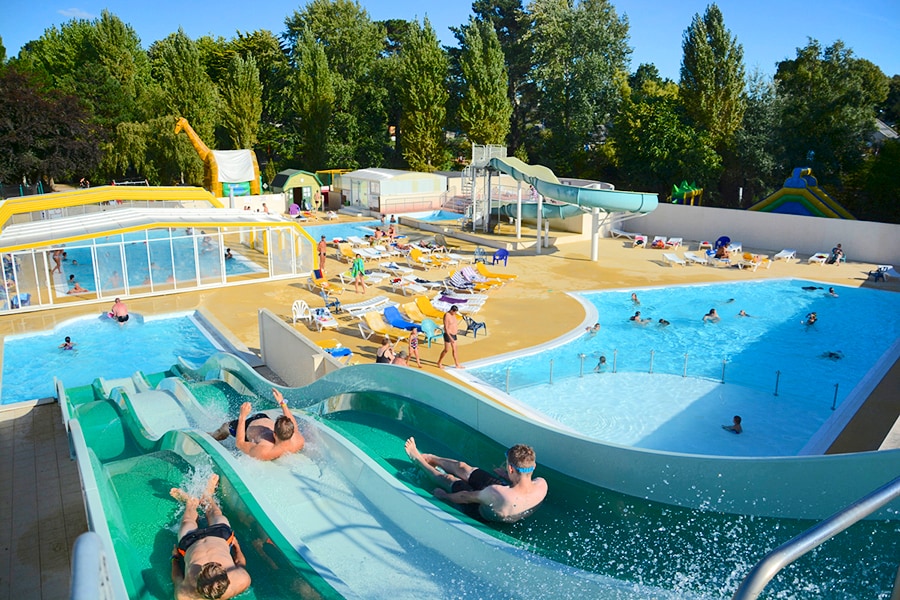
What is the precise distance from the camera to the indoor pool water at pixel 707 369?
10.1 metres

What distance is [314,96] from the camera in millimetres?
36750

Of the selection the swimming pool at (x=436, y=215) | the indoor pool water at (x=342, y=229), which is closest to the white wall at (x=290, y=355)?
the indoor pool water at (x=342, y=229)

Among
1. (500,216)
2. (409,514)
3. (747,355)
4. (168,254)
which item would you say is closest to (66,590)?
(409,514)

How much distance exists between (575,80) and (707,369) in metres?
27.6

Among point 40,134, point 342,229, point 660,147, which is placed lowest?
point 342,229

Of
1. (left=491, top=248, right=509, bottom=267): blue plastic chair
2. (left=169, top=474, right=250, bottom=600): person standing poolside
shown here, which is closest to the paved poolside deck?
(left=491, top=248, right=509, bottom=267): blue plastic chair

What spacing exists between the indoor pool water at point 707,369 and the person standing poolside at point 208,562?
616 cm

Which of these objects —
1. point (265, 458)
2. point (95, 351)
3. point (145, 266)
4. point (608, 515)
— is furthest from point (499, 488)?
point (145, 266)

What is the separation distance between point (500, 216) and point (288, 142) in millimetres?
19539

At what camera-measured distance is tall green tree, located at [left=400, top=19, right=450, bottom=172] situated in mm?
35438

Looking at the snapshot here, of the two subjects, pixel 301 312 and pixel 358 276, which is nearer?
pixel 301 312

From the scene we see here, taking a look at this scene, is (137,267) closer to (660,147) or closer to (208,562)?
(208,562)

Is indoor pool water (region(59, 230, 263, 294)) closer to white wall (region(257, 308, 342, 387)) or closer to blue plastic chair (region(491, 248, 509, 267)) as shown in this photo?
white wall (region(257, 308, 342, 387))

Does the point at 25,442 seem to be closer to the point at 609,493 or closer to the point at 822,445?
the point at 609,493
